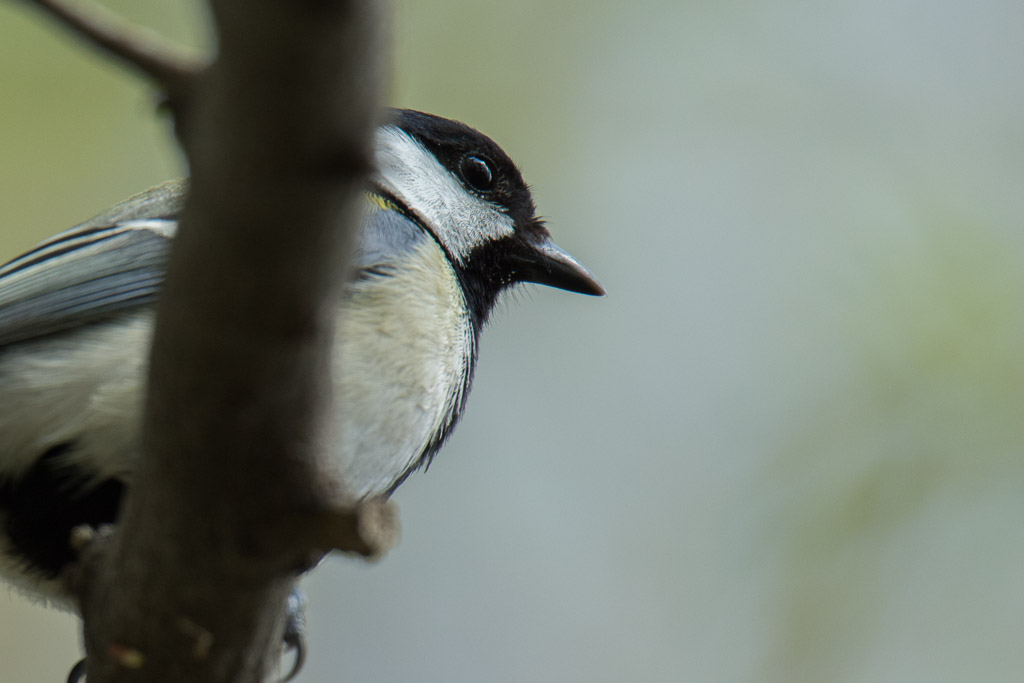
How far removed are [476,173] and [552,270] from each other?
0.36 meters

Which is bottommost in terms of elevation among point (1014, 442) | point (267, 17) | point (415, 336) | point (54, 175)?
point (54, 175)

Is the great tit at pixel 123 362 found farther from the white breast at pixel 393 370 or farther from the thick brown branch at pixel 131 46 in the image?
the thick brown branch at pixel 131 46

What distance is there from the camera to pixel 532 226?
2.97 metres

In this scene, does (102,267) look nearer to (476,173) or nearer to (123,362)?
(123,362)

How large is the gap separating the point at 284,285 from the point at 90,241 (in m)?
1.44

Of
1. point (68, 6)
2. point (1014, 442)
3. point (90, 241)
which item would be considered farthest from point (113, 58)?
point (1014, 442)

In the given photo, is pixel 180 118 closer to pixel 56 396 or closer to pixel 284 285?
pixel 284 285

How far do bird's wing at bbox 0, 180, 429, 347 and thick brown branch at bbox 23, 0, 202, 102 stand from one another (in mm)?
890

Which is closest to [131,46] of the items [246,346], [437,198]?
[246,346]

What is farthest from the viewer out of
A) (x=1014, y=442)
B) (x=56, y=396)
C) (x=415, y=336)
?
(x=1014, y=442)

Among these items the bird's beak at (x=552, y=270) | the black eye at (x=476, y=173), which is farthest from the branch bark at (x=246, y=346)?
the black eye at (x=476, y=173)

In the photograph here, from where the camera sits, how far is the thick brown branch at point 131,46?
1.01m

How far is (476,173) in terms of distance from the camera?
2.98 m

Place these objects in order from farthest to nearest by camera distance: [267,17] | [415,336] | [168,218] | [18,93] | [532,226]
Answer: [18,93] < [532,226] < [168,218] < [415,336] < [267,17]
